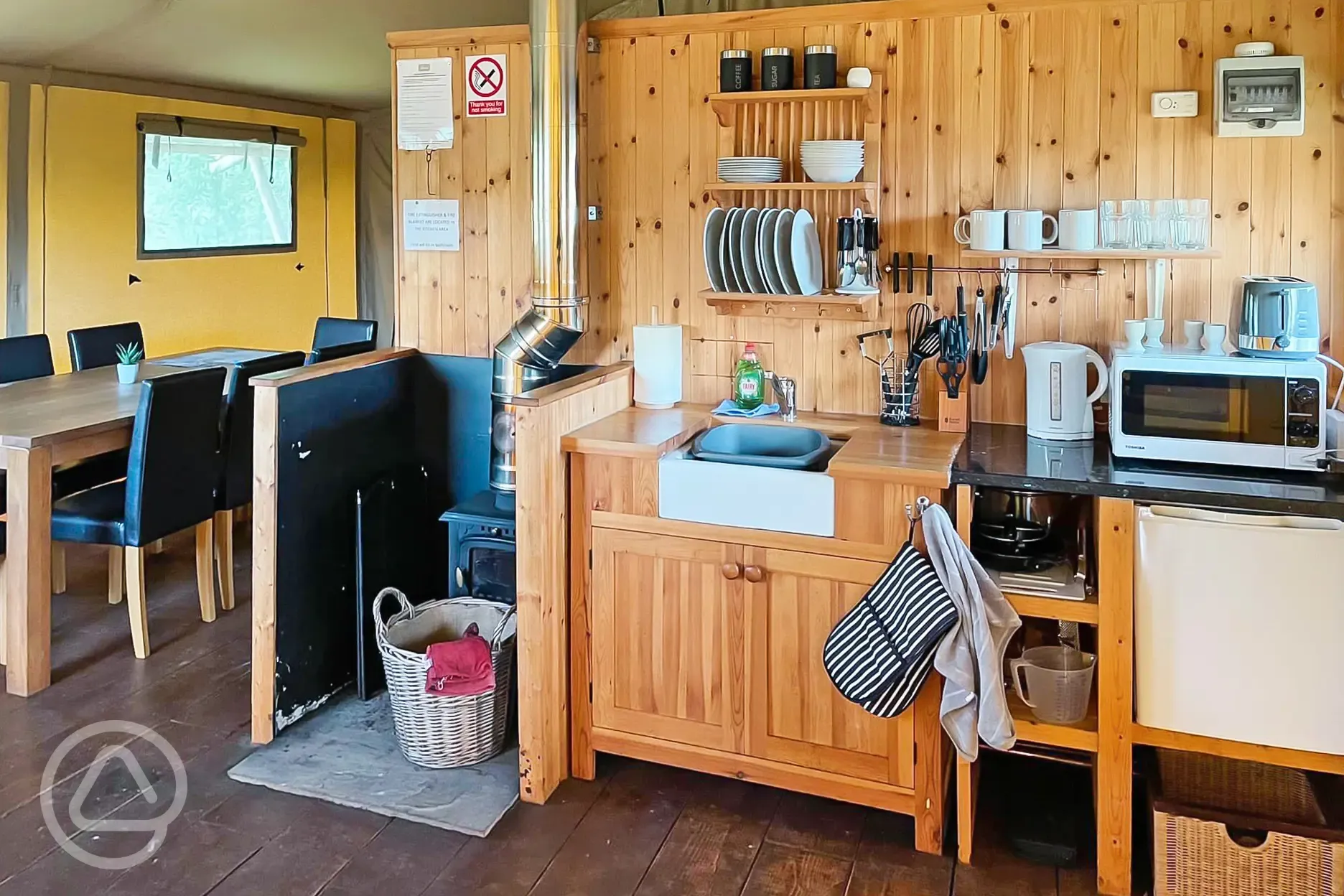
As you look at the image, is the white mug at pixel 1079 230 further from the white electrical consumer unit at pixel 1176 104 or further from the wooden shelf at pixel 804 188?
the wooden shelf at pixel 804 188

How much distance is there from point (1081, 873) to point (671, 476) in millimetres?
1213

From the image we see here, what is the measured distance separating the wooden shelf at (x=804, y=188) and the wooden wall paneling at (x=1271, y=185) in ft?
2.85

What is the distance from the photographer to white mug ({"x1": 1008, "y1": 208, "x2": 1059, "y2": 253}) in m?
2.56

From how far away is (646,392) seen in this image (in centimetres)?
299

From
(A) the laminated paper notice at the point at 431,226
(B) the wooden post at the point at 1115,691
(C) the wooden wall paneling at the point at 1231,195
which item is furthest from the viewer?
(A) the laminated paper notice at the point at 431,226

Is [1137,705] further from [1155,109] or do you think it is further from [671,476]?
[1155,109]

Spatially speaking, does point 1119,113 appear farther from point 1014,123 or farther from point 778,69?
point 778,69

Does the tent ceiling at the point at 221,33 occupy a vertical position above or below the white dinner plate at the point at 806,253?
above

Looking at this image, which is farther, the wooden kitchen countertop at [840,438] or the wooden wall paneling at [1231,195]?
the wooden wall paneling at [1231,195]

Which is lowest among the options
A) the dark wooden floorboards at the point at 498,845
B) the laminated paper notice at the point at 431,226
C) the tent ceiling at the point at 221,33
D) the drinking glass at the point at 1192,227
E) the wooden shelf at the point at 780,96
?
the dark wooden floorboards at the point at 498,845

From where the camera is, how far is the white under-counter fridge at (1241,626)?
2.02m

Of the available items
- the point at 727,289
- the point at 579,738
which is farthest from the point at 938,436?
the point at 579,738

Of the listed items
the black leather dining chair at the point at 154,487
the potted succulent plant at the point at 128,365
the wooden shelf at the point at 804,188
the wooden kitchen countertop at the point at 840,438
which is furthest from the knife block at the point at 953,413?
the potted succulent plant at the point at 128,365

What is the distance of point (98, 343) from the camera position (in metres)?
4.81
